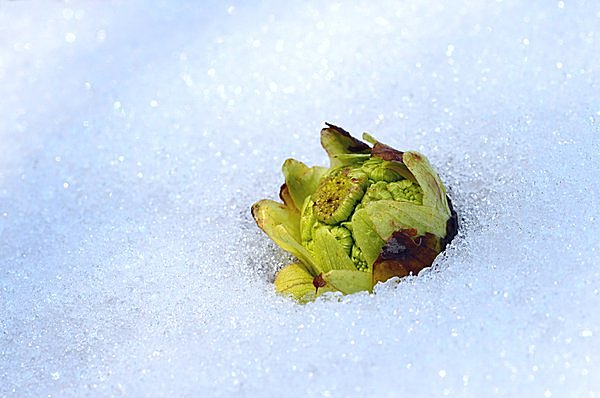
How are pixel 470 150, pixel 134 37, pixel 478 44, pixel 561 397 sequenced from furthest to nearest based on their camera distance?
pixel 134 37 < pixel 478 44 < pixel 470 150 < pixel 561 397

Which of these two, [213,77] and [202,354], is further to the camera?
[213,77]

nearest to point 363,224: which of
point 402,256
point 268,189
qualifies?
point 402,256

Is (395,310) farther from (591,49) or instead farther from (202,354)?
(591,49)

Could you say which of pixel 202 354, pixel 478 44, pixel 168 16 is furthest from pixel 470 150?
pixel 168 16

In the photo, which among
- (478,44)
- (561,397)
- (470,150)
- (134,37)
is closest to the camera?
(561,397)
